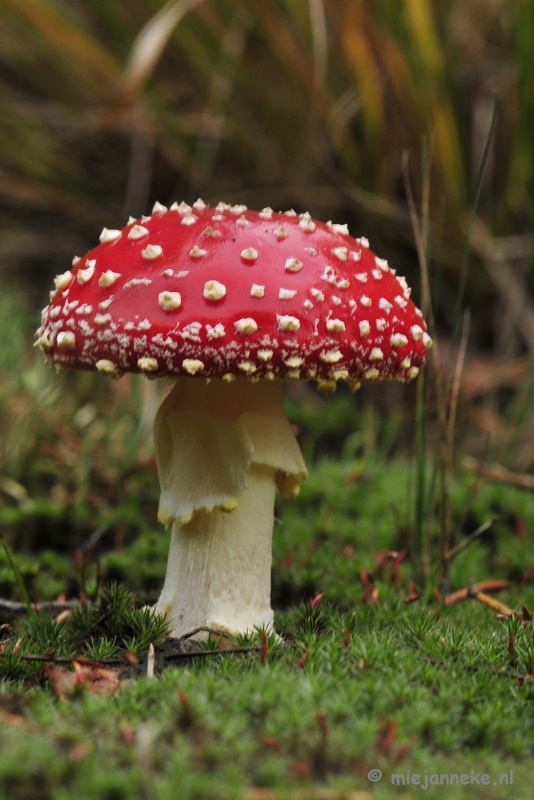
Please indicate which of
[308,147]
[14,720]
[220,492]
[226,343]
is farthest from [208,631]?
[308,147]

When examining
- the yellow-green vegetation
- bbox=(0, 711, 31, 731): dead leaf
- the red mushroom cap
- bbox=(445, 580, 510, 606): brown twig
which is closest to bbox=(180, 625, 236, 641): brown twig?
the yellow-green vegetation

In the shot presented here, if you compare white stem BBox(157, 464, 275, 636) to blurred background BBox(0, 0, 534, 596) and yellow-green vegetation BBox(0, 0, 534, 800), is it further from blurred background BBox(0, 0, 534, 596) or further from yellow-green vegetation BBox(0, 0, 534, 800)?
blurred background BBox(0, 0, 534, 596)

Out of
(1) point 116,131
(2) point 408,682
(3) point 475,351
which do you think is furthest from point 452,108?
(2) point 408,682

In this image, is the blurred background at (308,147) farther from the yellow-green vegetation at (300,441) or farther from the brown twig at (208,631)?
the brown twig at (208,631)

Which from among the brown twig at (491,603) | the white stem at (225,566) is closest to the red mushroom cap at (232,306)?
the white stem at (225,566)

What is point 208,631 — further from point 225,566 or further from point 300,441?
point 300,441

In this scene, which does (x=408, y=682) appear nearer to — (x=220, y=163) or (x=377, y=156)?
(x=377, y=156)
